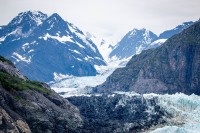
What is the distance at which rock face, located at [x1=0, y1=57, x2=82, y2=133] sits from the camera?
464 ft

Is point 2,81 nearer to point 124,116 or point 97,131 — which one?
point 97,131

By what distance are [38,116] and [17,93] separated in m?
12.6

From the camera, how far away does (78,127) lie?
16925 cm

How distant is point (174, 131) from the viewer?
524 ft

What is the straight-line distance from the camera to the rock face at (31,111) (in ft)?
464

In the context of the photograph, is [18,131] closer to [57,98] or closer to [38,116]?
[38,116]

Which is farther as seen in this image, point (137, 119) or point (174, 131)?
point (137, 119)

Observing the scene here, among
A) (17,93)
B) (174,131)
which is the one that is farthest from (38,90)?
(174,131)

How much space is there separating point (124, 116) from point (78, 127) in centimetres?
3328

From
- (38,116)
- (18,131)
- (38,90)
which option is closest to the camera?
(18,131)

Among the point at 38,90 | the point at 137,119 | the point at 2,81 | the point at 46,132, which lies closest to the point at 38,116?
the point at 46,132

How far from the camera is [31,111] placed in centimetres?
15775

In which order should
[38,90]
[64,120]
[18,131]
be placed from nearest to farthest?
[18,131]
[64,120]
[38,90]

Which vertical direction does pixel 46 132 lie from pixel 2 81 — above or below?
below
